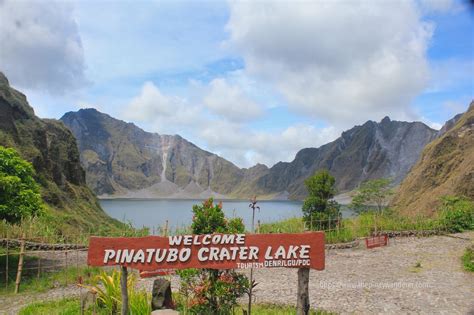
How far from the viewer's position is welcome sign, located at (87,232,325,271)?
796 centimetres

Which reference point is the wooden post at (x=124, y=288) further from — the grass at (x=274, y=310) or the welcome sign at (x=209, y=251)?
the grass at (x=274, y=310)

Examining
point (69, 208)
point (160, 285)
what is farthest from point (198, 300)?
point (69, 208)

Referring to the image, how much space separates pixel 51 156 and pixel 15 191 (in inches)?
1737

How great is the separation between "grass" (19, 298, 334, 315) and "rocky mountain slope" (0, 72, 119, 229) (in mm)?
25343

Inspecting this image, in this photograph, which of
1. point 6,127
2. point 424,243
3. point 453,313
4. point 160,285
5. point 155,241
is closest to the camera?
point 155,241

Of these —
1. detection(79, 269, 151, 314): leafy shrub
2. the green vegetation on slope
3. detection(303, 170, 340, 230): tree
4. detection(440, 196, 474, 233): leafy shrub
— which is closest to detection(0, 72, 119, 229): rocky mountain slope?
the green vegetation on slope

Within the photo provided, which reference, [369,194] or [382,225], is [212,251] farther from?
[369,194]

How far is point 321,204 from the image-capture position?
22.5 m

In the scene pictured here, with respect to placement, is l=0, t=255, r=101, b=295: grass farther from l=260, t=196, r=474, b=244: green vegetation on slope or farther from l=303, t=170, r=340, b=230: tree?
l=303, t=170, r=340, b=230: tree

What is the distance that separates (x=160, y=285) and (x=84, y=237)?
13.5 metres

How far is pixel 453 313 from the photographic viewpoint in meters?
10.4

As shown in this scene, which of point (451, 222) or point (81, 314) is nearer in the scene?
point (81, 314)

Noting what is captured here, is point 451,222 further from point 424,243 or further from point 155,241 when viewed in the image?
point 155,241

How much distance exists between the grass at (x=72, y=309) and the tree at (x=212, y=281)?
4.09ft
